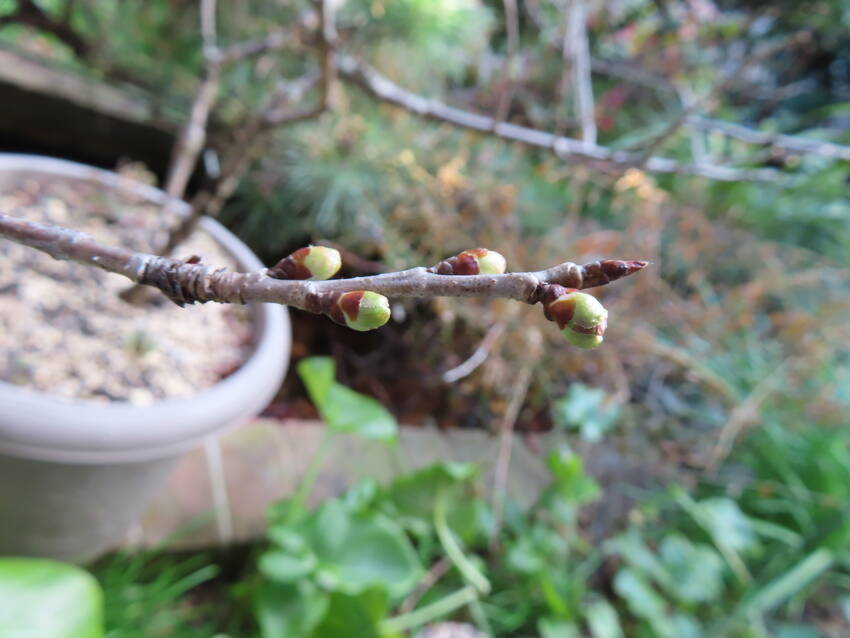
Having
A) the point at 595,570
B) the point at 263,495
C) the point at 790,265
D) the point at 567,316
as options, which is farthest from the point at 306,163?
the point at 790,265

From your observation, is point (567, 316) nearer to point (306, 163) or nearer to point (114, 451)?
point (114, 451)

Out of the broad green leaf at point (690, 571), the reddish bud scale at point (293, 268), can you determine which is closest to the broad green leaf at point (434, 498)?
the broad green leaf at point (690, 571)

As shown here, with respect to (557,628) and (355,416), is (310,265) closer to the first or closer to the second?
(355,416)

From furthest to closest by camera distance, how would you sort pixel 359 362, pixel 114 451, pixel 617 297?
pixel 617 297 < pixel 359 362 < pixel 114 451

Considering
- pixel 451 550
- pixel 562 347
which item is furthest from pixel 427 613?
pixel 562 347

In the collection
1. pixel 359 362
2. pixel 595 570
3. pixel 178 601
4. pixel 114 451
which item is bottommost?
pixel 595 570
